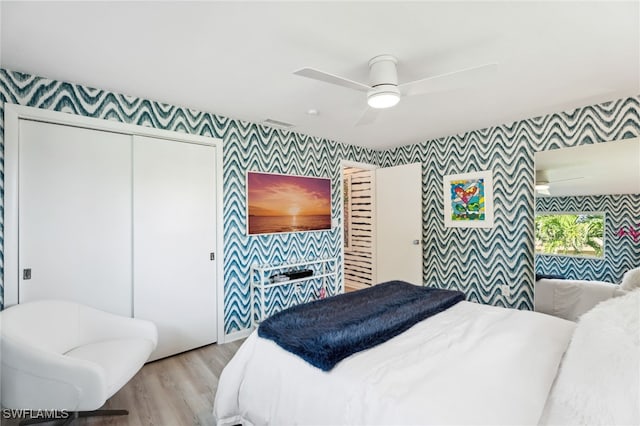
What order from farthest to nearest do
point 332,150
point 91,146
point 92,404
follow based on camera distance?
point 332,150 → point 91,146 → point 92,404

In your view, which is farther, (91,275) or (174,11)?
(91,275)

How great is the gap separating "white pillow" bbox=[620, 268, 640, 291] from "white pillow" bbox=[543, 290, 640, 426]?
67.4 inches

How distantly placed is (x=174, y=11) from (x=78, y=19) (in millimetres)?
542

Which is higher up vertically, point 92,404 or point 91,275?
point 91,275

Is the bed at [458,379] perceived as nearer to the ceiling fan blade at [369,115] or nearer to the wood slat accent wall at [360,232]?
the ceiling fan blade at [369,115]

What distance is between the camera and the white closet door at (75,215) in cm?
227

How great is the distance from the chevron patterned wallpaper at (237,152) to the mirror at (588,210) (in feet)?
7.70

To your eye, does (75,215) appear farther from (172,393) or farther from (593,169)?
(593,169)

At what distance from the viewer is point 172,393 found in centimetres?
229

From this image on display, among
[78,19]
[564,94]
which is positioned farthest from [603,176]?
[78,19]

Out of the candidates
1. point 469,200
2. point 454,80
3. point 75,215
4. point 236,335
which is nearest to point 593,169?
point 469,200

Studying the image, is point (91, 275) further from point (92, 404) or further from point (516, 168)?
point (516, 168)

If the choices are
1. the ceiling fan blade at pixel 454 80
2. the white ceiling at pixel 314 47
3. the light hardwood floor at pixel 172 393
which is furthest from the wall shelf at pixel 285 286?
the ceiling fan blade at pixel 454 80

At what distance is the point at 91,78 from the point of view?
7.60 ft
